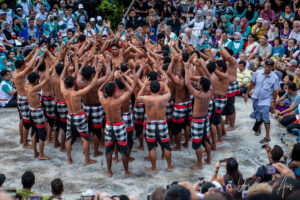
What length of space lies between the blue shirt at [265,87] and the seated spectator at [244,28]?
605cm

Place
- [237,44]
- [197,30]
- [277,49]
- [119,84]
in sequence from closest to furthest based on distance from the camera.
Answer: [119,84], [277,49], [237,44], [197,30]

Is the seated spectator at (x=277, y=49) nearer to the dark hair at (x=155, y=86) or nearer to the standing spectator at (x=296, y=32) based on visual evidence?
the standing spectator at (x=296, y=32)

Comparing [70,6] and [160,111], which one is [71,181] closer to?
[160,111]

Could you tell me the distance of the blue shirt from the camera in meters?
8.03

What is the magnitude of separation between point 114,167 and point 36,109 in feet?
6.87

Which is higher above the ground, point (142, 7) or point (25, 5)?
point (25, 5)

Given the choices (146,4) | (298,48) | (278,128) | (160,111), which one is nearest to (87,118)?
(160,111)

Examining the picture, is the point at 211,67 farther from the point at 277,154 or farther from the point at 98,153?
the point at 98,153

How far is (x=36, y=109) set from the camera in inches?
294

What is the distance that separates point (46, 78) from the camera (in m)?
7.44

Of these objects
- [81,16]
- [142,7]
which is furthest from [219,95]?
[81,16]

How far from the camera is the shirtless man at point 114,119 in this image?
6.61 meters

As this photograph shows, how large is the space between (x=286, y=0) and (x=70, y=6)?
Result: 9.60 meters

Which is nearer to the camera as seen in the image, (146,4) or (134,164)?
(134,164)
